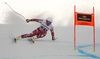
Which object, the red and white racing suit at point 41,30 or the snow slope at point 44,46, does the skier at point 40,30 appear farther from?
the snow slope at point 44,46

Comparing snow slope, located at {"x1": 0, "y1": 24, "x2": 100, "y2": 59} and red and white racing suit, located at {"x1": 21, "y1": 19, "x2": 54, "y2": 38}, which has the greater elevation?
red and white racing suit, located at {"x1": 21, "y1": 19, "x2": 54, "y2": 38}

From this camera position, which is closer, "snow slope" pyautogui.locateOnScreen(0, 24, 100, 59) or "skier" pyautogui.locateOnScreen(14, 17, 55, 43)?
"snow slope" pyautogui.locateOnScreen(0, 24, 100, 59)

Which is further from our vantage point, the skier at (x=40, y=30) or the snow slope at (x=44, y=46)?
the skier at (x=40, y=30)

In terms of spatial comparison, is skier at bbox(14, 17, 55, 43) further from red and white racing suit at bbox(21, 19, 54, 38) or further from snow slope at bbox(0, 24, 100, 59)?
snow slope at bbox(0, 24, 100, 59)

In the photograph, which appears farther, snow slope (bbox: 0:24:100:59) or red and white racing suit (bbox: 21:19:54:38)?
red and white racing suit (bbox: 21:19:54:38)

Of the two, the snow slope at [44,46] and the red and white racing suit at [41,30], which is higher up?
the red and white racing suit at [41,30]

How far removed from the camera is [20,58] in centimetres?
395

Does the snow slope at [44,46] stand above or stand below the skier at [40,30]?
below

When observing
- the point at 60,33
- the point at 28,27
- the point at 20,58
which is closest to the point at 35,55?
the point at 20,58

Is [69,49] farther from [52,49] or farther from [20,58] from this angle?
[20,58]

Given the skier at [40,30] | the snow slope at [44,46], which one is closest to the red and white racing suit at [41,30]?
the skier at [40,30]

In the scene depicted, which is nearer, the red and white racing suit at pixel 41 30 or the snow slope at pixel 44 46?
the snow slope at pixel 44 46

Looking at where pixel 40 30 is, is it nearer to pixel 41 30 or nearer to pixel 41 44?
pixel 41 30

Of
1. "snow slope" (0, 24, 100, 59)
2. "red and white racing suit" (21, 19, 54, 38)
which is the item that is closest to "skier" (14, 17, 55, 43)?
"red and white racing suit" (21, 19, 54, 38)
